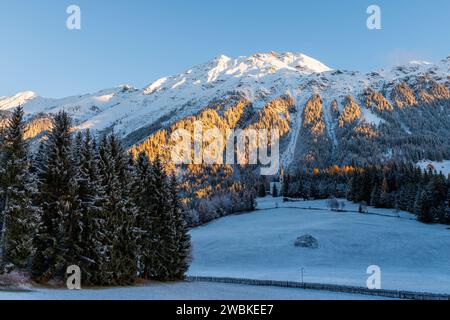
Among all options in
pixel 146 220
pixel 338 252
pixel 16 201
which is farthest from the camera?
pixel 338 252

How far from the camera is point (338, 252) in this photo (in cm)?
9444

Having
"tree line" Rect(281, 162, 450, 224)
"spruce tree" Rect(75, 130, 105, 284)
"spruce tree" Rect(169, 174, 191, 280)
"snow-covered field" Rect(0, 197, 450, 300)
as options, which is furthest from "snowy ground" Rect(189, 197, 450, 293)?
"spruce tree" Rect(75, 130, 105, 284)

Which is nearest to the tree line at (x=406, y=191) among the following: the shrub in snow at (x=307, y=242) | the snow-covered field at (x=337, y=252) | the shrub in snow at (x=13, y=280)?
the snow-covered field at (x=337, y=252)

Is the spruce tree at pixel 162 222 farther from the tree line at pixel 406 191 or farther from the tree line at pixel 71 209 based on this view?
the tree line at pixel 406 191

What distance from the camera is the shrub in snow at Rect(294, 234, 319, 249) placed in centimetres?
9880

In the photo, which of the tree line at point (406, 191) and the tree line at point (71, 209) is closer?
the tree line at point (71, 209)

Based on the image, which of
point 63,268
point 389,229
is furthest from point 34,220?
point 389,229

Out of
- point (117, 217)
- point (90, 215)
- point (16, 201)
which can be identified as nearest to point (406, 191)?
point (117, 217)

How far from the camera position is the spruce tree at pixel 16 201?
119 feet

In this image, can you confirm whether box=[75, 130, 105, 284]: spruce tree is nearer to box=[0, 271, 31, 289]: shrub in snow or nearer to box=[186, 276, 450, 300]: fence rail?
box=[0, 271, 31, 289]: shrub in snow

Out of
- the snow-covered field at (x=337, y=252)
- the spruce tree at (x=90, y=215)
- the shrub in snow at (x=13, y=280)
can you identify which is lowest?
the snow-covered field at (x=337, y=252)

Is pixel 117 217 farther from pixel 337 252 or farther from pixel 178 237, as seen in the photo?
pixel 337 252

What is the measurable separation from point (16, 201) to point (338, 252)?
234 ft

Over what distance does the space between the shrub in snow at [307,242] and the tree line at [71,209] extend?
52.8 metres
